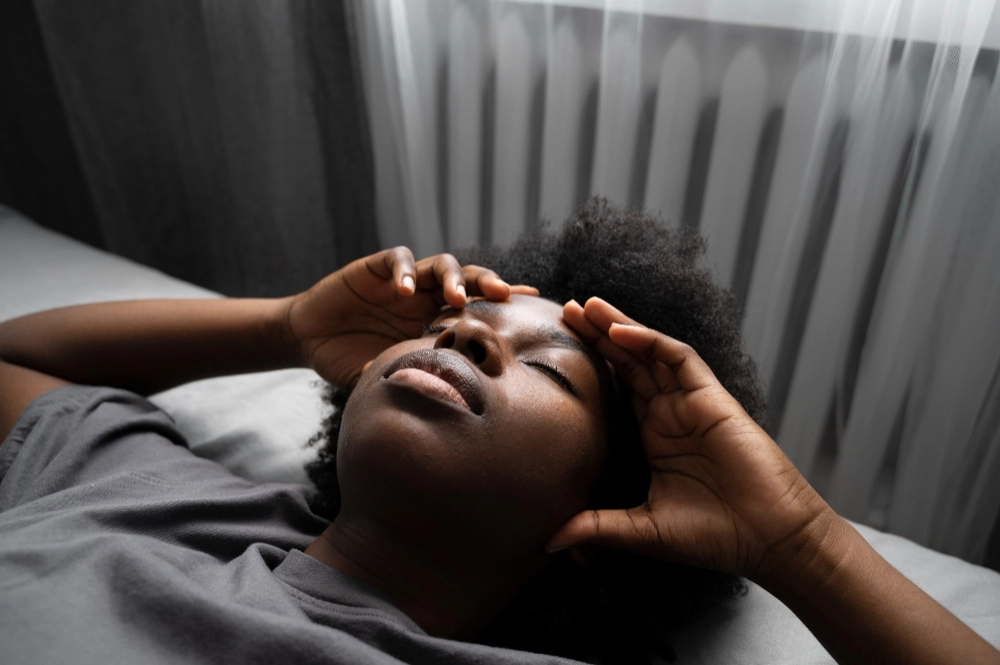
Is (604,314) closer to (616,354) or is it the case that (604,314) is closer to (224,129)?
(616,354)

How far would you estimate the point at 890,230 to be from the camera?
1.31m

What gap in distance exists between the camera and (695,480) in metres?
0.84

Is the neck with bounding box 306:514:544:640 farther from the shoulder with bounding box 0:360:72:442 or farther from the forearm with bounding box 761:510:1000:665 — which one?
the shoulder with bounding box 0:360:72:442

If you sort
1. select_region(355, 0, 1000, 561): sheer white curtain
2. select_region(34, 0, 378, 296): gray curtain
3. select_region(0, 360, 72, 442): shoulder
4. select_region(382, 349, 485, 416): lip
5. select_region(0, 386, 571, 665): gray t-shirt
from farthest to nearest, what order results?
select_region(34, 0, 378, 296): gray curtain → select_region(355, 0, 1000, 561): sheer white curtain → select_region(0, 360, 72, 442): shoulder → select_region(382, 349, 485, 416): lip → select_region(0, 386, 571, 665): gray t-shirt

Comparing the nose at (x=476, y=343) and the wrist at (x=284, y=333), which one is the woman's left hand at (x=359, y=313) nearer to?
the wrist at (x=284, y=333)

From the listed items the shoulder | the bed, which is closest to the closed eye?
the bed

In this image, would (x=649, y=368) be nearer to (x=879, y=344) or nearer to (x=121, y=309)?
(x=879, y=344)

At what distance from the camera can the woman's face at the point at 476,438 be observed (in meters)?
0.75

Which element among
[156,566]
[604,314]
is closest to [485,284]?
[604,314]

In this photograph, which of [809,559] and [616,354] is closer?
[809,559]

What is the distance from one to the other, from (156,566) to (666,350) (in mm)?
643

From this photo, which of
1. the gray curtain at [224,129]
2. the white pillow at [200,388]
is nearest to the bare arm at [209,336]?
the white pillow at [200,388]

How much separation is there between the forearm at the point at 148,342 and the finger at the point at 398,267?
242mm

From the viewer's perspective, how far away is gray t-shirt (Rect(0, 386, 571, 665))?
67 centimetres
